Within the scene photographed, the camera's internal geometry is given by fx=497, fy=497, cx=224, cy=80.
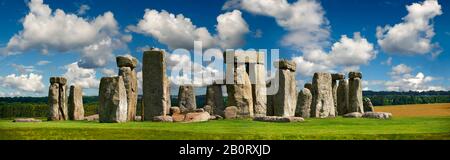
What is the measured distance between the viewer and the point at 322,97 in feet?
103

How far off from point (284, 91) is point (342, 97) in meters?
7.64

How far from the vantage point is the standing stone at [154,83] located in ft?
85.9

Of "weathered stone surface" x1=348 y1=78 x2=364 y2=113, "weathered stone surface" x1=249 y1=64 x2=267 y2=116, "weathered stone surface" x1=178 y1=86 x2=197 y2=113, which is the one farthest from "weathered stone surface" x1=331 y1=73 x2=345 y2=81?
"weathered stone surface" x1=178 y1=86 x2=197 y2=113

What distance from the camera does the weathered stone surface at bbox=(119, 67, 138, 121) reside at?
2652 centimetres

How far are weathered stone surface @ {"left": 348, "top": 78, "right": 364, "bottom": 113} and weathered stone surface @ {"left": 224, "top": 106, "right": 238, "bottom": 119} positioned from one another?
9686 millimetres

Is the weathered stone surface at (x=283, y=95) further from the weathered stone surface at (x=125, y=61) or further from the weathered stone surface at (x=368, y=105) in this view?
the weathered stone surface at (x=368, y=105)

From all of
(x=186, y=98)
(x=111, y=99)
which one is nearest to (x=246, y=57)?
(x=186, y=98)

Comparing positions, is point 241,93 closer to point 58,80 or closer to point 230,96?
point 230,96

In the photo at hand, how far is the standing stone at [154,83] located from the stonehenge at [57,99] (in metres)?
8.13
